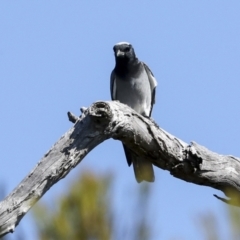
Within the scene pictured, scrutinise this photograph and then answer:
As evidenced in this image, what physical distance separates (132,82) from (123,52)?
43 cm

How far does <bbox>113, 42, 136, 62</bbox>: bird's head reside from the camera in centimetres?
795

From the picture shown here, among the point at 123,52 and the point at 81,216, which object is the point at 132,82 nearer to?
the point at 123,52

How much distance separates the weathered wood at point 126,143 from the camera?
3.65 m

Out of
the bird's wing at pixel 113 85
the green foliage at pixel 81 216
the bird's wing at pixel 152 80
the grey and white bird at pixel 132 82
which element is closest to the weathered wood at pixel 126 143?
the green foliage at pixel 81 216

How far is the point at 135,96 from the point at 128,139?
3140 mm

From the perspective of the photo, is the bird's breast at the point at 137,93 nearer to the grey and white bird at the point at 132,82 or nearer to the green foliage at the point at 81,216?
the grey and white bird at the point at 132,82

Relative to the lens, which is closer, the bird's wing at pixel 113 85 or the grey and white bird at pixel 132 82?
the grey and white bird at pixel 132 82

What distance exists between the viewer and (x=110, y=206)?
2.24 meters

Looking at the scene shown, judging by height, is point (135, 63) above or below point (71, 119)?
above

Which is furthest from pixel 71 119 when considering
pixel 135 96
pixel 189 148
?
pixel 135 96

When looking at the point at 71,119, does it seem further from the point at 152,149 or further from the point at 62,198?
the point at 62,198

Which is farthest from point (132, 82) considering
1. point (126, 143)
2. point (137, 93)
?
point (126, 143)

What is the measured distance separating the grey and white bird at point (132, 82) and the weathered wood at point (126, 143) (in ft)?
8.81

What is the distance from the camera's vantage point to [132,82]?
784cm
